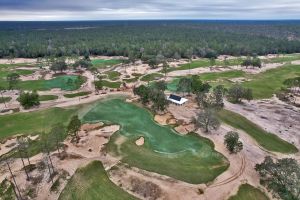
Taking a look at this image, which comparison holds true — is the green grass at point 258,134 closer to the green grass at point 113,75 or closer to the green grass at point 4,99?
the green grass at point 113,75

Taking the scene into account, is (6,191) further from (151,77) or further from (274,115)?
(151,77)

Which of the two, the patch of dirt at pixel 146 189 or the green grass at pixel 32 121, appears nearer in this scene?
the patch of dirt at pixel 146 189

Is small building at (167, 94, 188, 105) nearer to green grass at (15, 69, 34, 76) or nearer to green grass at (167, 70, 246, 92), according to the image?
green grass at (167, 70, 246, 92)

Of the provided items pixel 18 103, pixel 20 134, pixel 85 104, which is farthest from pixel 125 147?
pixel 18 103

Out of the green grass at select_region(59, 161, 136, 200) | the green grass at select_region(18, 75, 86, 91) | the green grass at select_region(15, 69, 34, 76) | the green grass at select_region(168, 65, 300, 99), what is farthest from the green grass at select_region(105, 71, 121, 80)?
the green grass at select_region(59, 161, 136, 200)

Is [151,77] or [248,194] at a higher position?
[151,77]

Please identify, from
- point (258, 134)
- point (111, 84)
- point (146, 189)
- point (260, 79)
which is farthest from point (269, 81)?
point (146, 189)

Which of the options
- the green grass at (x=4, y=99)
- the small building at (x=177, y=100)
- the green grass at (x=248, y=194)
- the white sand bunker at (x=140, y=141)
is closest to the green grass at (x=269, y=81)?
the small building at (x=177, y=100)
